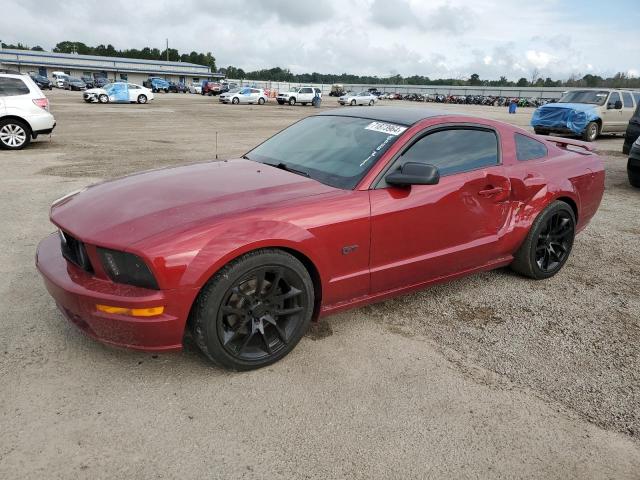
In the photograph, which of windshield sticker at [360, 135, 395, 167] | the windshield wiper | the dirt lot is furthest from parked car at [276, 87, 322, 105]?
windshield sticker at [360, 135, 395, 167]

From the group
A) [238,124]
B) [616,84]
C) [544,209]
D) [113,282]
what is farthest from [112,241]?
[616,84]

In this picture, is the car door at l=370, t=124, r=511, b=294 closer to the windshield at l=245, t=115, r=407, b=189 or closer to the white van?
the windshield at l=245, t=115, r=407, b=189

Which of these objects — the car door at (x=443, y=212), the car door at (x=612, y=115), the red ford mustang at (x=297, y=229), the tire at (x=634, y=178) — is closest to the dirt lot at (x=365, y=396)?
the red ford mustang at (x=297, y=229)

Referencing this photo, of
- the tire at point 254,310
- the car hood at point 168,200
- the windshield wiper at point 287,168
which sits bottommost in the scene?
the tire at point 254,310

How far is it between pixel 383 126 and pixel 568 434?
2258 mm

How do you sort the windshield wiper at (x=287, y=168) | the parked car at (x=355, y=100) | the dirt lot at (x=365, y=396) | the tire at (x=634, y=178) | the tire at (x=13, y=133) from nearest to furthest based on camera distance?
the dirt lot at (x=365, y=396) < the windshield wiper at (x=287, y=168) < the tire at (x=634, y=178) < the tire at (x=13, y=133) < the parked car at (x=355, y=100)

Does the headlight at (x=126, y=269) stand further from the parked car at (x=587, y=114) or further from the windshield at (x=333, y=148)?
the parked car at (x=587, y=114)

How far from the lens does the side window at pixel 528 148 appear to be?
4.07 m

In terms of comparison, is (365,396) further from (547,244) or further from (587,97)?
(587,97)

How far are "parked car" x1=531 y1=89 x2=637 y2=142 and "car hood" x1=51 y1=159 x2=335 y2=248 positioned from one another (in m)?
14.8

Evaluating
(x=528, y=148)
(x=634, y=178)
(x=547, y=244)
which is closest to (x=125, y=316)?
(x=528, y=148)

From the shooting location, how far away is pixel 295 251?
9.30 ft

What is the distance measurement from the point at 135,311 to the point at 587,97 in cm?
1789

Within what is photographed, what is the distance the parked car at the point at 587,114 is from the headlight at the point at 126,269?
15.9 meters
